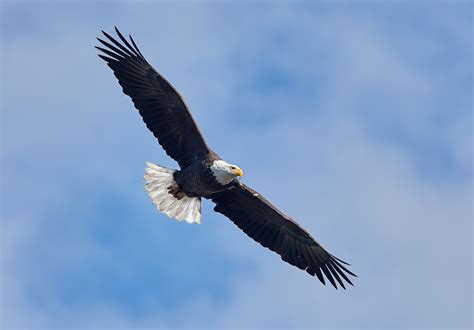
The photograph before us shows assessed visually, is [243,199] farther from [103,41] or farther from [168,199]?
[103,41]

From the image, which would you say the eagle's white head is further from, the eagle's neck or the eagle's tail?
the eagle's tail

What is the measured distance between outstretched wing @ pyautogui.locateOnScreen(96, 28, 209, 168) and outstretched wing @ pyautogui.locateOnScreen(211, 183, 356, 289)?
83cm

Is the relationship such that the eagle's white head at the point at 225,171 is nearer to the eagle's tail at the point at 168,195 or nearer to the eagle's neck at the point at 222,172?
the eagle's neck at the point at 222,172

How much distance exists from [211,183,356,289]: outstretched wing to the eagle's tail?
412 mm

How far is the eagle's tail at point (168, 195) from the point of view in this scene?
67.2 ft

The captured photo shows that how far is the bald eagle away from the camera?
2019cm

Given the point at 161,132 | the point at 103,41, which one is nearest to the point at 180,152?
the point at 161,132

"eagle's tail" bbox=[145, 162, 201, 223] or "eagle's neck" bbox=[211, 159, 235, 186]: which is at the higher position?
"eagle's neck" bbox=[211, 159, 235, 186]

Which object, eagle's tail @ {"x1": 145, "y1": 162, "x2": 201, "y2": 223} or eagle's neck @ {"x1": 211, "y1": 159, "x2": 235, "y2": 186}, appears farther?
eagle's tail @ {"x1": 145, "y1": 162, "x2": 201, "y2": 223}

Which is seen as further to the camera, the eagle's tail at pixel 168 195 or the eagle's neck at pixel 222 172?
the eagle's tail at pixel 168 195

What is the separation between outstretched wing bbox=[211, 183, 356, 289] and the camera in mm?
20750

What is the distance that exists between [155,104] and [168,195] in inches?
47.1

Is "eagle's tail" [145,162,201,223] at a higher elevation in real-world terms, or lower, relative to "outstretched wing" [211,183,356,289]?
lower

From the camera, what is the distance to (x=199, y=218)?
67.7ft
